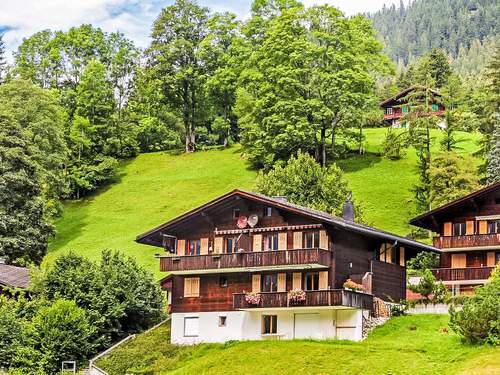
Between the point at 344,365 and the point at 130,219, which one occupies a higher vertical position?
the point at 130,219

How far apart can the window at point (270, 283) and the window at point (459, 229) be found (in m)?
17.1

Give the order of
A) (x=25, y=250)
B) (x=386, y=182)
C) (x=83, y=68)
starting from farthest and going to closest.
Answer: (x=83, y=68) → (x=386, y=182) → (x=25, y=250)

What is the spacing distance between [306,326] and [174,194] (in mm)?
52038

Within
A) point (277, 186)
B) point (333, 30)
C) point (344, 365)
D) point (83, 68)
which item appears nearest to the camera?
point (344, 365)

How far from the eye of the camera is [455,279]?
66000mm

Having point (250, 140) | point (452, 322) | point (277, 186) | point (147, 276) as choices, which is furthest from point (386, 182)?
point (452, 322)

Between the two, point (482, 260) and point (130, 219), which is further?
point (130, 219)

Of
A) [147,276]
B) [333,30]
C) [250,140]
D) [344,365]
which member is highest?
→ [333,30]

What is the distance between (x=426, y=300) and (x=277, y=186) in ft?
75.4

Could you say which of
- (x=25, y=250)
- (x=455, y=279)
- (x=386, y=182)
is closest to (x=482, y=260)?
(x=455, y=279)

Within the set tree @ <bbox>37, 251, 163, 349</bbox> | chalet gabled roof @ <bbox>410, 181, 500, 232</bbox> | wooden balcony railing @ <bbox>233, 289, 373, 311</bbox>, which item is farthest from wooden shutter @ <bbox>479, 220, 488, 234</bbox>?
tree @ <bbox>37, 251, 163, 349</bbox>

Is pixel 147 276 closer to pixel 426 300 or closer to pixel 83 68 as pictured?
pixel 426 300

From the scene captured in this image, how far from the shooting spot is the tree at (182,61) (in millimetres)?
125438

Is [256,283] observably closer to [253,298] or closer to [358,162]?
[253,298]
